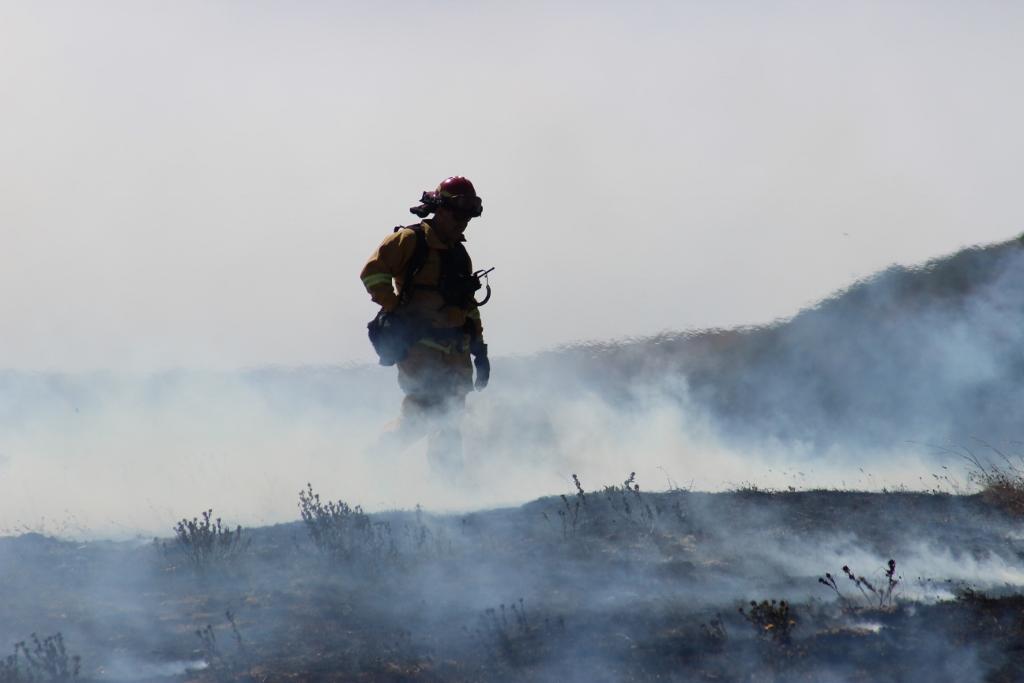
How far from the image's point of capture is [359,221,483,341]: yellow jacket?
863 centimetres

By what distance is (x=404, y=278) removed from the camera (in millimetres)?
8750

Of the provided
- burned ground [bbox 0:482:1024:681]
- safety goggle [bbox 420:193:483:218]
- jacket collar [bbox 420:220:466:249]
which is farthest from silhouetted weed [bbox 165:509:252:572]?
safety goggle [bbox 420:193:483:218]

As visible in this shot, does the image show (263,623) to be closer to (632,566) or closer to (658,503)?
(632,566)

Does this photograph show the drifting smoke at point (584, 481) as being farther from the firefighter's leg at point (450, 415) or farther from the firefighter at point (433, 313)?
the firefighter at point (433, 313)

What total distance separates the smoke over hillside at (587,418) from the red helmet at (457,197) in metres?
2.01

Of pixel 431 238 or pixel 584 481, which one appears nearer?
pixel 431 238

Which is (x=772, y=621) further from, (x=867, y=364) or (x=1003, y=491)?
(x=867, y=364)

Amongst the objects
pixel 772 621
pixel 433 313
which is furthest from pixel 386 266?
pixel 772 621

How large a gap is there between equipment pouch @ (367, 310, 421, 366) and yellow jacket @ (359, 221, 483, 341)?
0.30ft

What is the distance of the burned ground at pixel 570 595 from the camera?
5668mm

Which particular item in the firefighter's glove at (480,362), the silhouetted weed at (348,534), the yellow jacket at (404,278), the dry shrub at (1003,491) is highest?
the yellow jacket at (404,278)

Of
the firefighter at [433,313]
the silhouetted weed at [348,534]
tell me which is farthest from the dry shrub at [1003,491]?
the silhouetted weed at [348,534]

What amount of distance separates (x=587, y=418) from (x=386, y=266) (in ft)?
22.0

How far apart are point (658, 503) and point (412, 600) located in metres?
2.60
